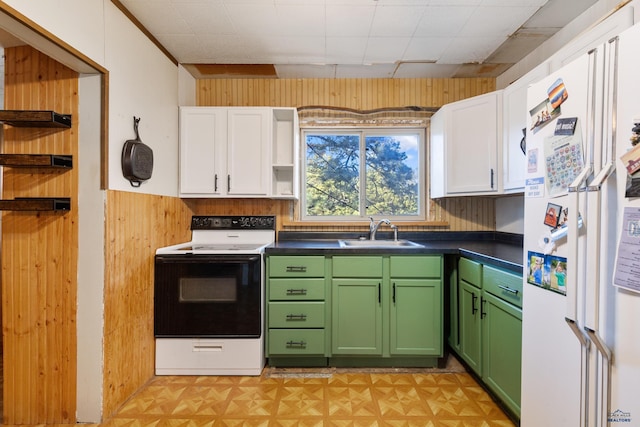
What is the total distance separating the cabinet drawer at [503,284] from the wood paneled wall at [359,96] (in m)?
1.02

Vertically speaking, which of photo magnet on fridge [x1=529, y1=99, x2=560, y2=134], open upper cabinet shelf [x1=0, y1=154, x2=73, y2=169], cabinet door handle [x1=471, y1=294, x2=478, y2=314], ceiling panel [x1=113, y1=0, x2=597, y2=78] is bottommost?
cabinet door handle [x1=471, y1=294, x2=478, y2=314]

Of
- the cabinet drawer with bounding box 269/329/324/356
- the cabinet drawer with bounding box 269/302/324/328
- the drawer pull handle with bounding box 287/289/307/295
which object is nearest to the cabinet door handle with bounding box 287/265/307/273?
the drawer pull handle with bounding box 287/289/307/295

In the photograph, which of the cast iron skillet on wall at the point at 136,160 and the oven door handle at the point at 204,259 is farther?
the oven door handle at the point at 204,259

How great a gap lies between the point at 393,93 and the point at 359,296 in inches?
75.1

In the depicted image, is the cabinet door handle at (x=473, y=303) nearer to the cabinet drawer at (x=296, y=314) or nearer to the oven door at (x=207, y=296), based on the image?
the cabinet drawer at (x=296, y=314)

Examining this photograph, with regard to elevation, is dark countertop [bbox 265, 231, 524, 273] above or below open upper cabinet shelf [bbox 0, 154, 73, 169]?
below

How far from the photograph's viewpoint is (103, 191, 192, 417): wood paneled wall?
1.76 metres

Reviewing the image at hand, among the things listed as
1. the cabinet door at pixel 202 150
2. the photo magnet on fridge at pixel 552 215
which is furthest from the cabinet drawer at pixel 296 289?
the photo magnet on fridge at pixel 552 215

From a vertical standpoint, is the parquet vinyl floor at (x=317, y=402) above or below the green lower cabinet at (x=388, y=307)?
below

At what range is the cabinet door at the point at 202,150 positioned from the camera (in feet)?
8.36

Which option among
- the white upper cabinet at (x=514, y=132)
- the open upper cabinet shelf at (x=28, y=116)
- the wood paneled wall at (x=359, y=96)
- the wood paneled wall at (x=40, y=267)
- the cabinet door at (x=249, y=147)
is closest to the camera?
Answer: the open upper cabinet shelf at (x=28, y=116)

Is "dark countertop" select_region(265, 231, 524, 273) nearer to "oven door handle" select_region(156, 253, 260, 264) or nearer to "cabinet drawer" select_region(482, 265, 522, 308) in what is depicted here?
"cabinet drawer" select_region(482, 265, 522, 308)

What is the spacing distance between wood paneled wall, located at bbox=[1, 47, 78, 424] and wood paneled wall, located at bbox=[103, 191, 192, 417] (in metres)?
0.17

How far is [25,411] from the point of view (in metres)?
1.70
